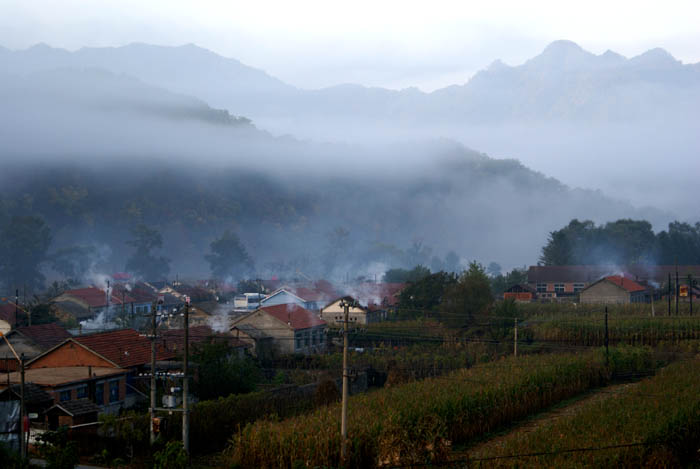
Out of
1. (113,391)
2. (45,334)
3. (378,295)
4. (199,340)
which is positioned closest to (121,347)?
(113,391)

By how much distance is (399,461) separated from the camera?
25000 millimetres

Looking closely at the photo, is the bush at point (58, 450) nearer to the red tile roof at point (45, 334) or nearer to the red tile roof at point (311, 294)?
the red tile roof at point (45, 334)

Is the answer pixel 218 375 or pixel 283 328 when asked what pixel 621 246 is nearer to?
pixel 283 328

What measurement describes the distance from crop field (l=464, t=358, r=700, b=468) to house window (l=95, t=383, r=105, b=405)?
55.0 feet

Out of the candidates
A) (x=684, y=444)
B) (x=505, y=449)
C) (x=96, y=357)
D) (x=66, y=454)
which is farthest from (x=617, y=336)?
(x=66, y=454)

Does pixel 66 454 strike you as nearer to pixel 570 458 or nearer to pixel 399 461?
pixel 399 461

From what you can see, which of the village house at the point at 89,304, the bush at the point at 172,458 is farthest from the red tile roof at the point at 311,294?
the bush at the point at 172,458

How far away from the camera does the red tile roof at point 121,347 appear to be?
3622 centimetres

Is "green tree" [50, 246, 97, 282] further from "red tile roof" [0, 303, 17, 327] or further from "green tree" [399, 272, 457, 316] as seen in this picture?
"green tree" [399, 272, 457, 316]

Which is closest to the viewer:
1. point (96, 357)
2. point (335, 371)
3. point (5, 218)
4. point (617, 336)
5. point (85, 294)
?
point (96, 357)

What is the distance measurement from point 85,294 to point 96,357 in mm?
44228

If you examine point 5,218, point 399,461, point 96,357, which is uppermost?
point 5,218

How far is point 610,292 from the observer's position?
78.1m

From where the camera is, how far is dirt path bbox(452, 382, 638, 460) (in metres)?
28.4
